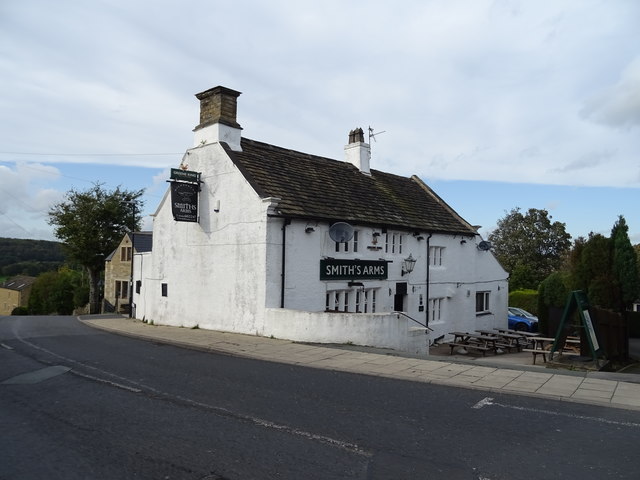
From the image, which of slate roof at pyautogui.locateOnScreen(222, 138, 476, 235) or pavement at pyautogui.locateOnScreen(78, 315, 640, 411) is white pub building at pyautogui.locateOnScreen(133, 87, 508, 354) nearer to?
slate roof at pyautogui.locateOnScreen(222, 138, 476, 235)

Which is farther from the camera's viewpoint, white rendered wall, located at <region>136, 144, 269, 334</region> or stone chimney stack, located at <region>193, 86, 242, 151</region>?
stone chimney stack, located at <region>193, 86, 242, 151</region>

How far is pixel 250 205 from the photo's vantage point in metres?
16.2

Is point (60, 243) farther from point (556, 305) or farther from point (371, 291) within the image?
point (556, 305)

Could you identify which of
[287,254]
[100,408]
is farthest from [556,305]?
[100,408]

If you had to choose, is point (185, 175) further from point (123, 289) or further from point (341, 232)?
point (123, 289)

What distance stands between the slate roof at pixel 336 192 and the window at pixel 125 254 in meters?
26.0

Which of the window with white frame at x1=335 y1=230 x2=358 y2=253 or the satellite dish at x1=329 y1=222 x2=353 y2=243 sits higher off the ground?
the satellite dish at x1=329 y1=222 x2=353 y2=243

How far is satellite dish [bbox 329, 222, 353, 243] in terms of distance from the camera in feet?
55.5

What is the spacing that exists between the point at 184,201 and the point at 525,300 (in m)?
28.1

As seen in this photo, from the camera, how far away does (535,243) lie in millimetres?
50344

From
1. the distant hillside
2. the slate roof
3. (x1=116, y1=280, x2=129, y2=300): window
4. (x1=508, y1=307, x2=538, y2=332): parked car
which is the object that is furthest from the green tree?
the distant hillside

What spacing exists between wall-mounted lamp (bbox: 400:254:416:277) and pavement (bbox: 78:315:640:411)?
790 cm

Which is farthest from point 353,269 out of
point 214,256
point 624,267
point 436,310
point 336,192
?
point 624,267

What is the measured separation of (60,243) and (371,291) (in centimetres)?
3683
